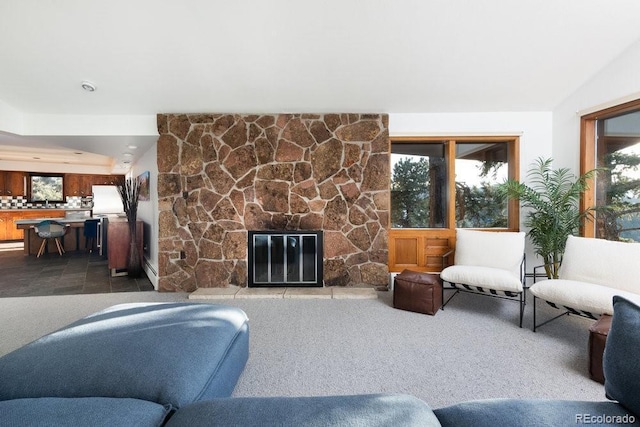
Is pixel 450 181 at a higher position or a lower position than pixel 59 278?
higher

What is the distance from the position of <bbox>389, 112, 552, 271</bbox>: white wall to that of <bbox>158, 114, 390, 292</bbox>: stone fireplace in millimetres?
451

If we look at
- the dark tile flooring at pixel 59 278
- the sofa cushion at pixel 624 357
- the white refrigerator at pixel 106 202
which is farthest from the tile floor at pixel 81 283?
the sofa cushion at pixel 624 357

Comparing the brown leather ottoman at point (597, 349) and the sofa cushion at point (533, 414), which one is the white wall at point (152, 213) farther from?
the brown leather ottoman at point (597, 349)

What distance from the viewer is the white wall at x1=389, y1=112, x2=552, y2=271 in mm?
3934

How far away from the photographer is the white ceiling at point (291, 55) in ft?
8.30

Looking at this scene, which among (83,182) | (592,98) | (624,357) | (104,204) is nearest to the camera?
(624,357)

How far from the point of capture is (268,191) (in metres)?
3.93

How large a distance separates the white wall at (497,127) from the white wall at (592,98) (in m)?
0.16

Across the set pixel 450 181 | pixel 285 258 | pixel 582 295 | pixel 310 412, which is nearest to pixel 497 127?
pixel 450 181

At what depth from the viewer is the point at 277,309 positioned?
321 cm

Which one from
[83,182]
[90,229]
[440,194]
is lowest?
[90,229]

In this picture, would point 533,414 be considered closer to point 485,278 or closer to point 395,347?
point 395,347

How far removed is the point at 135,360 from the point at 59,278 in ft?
15.0

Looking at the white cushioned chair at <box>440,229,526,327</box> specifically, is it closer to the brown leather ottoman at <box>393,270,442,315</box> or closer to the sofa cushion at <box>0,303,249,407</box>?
the brown leather ottoman at <box>393,270,442,315</box>
